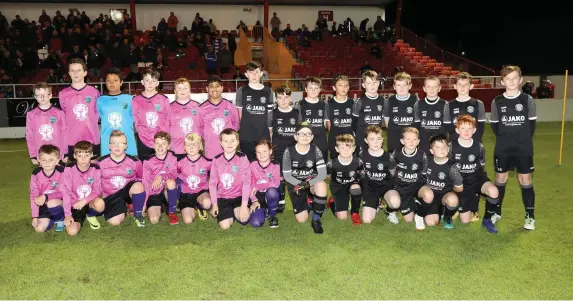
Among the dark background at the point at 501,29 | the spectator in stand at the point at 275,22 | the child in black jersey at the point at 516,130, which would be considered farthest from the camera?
the dark background at the point at 501,29

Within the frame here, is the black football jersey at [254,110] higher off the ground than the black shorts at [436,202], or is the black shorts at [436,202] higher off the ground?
the black football jersey at [254,110]

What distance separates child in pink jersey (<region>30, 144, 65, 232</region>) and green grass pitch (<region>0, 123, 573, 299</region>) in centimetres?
17

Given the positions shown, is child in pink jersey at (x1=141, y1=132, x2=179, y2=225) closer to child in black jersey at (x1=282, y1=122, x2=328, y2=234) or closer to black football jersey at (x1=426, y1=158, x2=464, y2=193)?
child in black jersey at (x1=282, y1=122, x2=328, y2=234)

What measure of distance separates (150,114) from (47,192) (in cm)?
148

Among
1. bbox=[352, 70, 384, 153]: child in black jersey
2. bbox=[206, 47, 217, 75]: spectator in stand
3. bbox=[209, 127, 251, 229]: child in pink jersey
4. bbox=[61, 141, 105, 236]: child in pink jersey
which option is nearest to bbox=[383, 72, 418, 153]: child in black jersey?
bbox=[352, 70, 384, 153]: child in black jersey

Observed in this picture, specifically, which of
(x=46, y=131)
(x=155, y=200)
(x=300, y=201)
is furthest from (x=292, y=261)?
(x=46, y=131)

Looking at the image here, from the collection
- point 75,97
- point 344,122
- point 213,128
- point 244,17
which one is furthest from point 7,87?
point 244,17

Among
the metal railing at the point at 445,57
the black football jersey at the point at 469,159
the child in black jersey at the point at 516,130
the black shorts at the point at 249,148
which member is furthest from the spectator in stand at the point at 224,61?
the child in black jersey at the point at 516,130

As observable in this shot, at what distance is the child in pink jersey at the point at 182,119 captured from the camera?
5.99m

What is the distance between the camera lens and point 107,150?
19.3ft

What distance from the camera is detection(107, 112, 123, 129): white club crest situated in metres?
5.81

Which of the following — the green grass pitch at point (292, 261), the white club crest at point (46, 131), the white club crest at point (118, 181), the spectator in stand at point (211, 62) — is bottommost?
the green grass pitch at point (292, 261)

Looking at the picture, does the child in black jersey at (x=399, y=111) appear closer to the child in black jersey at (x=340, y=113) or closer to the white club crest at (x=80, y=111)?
the child in black jersey at (x=340, y=113)

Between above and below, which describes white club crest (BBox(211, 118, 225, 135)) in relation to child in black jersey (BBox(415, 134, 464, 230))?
above
